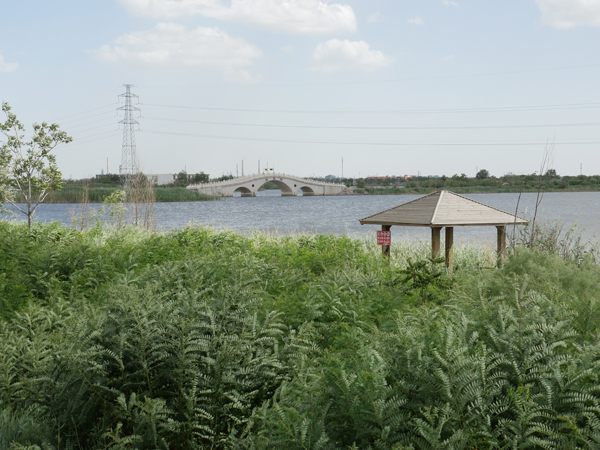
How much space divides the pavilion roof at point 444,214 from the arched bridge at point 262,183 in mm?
61891

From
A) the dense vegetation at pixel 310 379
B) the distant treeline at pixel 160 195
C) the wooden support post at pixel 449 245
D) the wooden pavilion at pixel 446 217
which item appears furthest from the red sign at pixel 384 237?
the distant treeline at pixel 160 195

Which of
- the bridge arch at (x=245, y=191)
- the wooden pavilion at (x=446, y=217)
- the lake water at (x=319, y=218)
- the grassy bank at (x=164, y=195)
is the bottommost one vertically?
the lake water at (x=319, y=218)

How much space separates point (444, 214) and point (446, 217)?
0.30ft

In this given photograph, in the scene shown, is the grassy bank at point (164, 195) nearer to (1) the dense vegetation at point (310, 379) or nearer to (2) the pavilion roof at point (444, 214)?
(2) the pavilion roof at point (444, 214)

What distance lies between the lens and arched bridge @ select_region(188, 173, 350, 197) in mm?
71062

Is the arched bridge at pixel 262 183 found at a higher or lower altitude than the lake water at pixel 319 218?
higher

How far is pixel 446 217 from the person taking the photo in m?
8.48

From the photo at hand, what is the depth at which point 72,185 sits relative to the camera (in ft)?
193

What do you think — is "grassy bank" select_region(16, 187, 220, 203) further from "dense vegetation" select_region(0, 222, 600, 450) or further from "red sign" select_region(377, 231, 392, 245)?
"dense vegetation" select_region(0, 222, 600, 450)

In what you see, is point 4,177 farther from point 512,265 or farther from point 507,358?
point 507,358

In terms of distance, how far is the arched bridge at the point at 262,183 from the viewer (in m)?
71.1

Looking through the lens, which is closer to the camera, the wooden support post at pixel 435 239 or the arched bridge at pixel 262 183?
the wooden support post at pixel 435 239

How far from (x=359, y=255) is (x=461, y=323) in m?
5.56

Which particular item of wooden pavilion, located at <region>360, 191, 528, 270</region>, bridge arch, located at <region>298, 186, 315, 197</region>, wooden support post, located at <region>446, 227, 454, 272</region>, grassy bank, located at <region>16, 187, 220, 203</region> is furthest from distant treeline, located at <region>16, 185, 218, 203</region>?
wooden support post, located at <region>446, 227, 454, 272</region>
